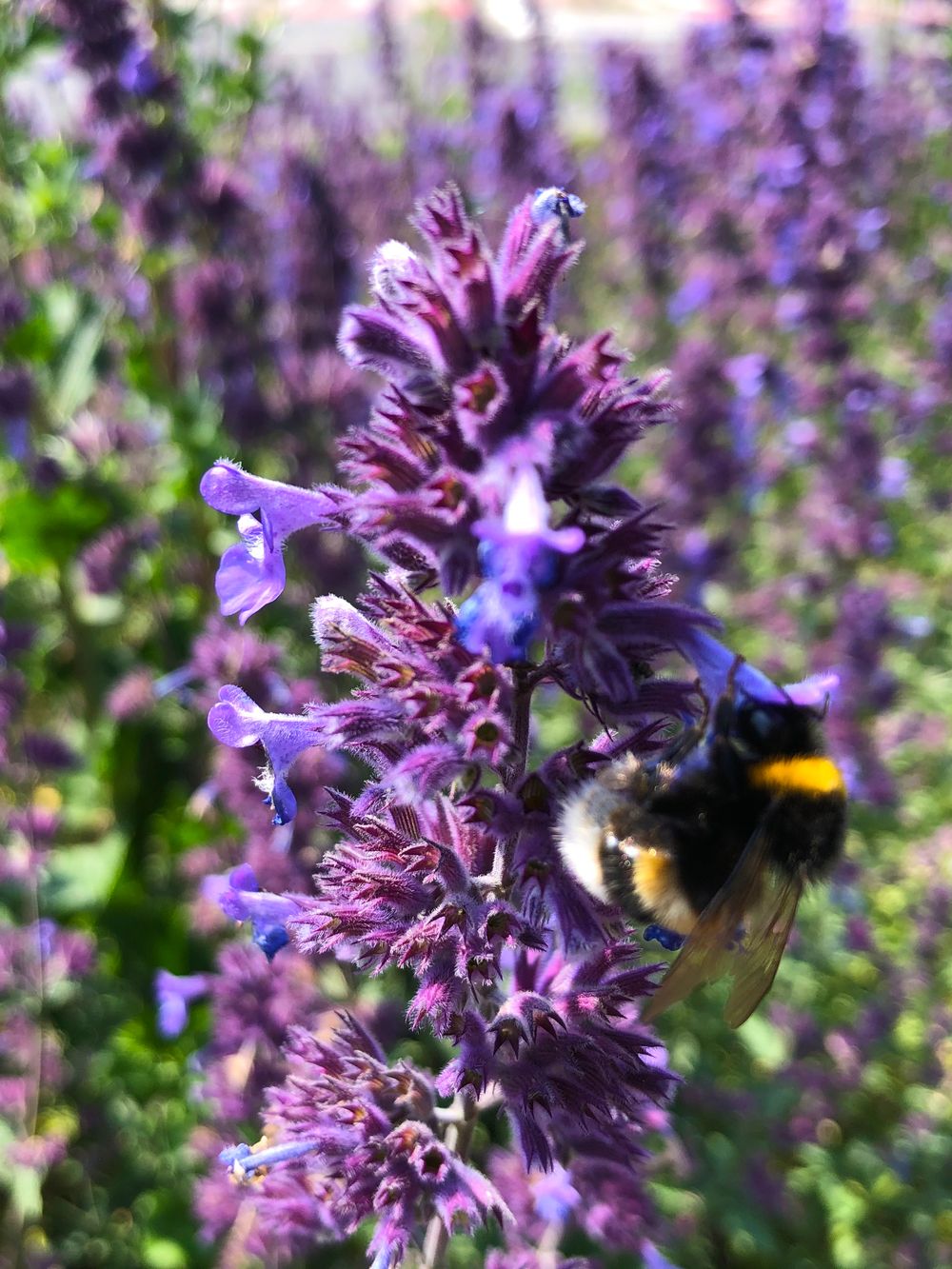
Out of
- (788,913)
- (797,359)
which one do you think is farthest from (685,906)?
(797,359)

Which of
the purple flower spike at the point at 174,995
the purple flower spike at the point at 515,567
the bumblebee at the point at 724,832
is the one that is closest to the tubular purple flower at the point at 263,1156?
the bumblebee at the point at 724,832

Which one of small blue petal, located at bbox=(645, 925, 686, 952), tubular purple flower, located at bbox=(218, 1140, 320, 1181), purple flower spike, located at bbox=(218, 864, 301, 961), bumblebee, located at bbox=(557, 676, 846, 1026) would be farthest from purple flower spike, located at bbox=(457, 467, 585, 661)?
tubular purple flower, located at bbox=(218, 1140, 320, 1181)

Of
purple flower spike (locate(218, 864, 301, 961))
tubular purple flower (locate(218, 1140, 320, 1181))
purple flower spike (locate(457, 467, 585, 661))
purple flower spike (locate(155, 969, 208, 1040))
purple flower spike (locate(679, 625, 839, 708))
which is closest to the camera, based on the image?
purple flower spike (locate(457, 467, 585, 661))

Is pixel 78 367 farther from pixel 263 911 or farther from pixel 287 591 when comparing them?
pixel 263 911

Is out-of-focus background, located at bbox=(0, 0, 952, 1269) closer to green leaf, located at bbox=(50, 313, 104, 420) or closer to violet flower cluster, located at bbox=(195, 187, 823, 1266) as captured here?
green leaf, located at bbox=(50, 313, 104, 420)

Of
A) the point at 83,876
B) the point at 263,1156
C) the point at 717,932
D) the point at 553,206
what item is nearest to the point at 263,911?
the point at 263,1156

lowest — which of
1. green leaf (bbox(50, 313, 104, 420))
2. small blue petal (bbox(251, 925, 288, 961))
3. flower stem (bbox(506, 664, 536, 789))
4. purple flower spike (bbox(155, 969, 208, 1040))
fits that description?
purple flower spike (bbox(155, 969, 208, 1040))
